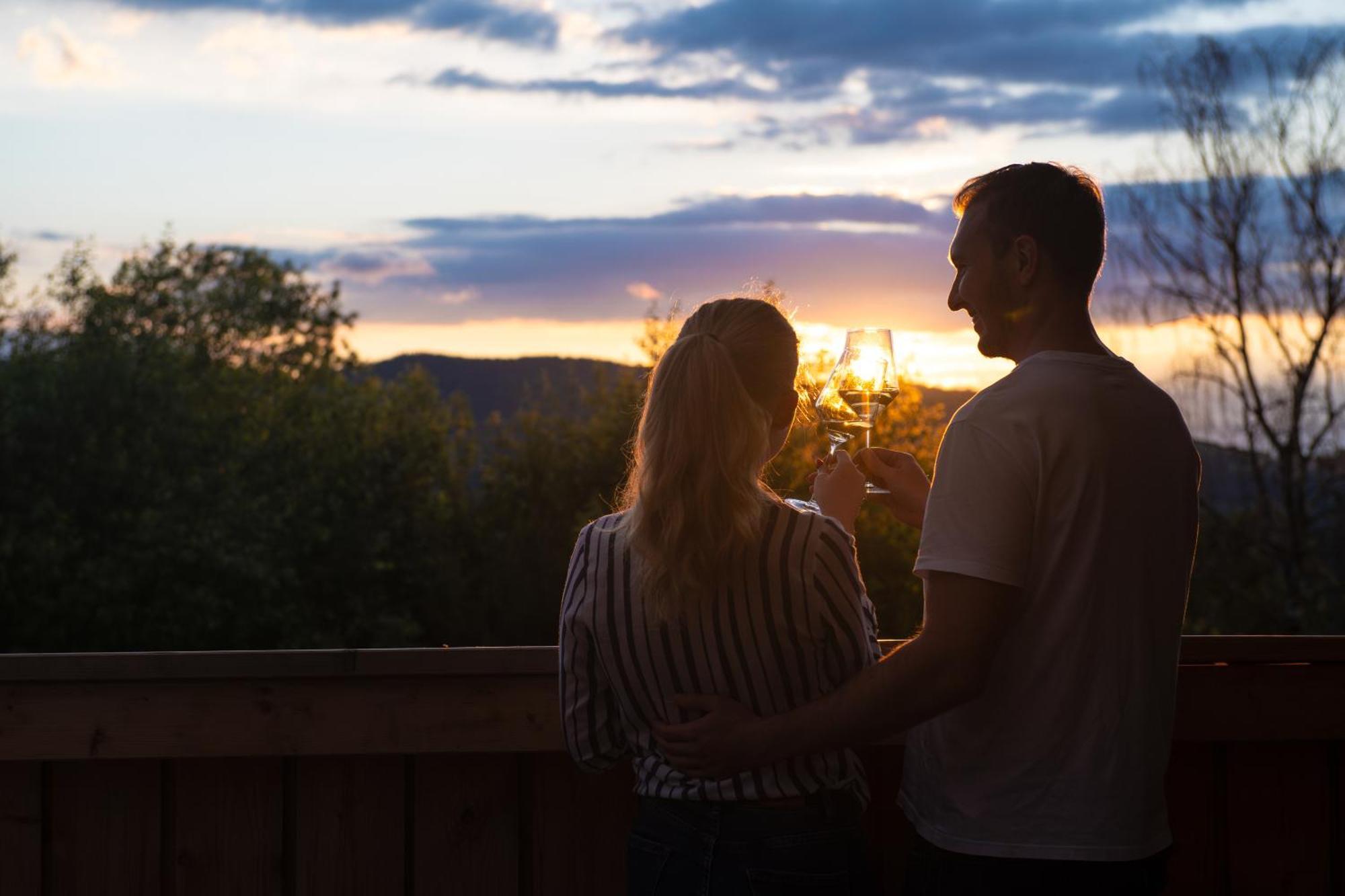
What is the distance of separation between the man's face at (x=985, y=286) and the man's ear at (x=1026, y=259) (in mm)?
11

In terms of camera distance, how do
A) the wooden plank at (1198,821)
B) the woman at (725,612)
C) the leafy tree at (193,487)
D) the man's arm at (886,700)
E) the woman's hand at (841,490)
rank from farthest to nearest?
the leafy tree at (193,487) → the wooden plank at (1198,821) → the woman's hand at (841,490) → the woman at (725,612) → the man's arm at (886,700)

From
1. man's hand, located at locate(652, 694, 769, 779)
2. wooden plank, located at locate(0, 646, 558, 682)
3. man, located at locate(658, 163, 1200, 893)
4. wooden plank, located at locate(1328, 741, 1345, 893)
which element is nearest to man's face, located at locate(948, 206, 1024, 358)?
man, located at locate(658, 163, 1200, 893)

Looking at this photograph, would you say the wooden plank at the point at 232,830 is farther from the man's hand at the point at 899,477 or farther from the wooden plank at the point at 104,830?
the man's hand at the point at 899,477

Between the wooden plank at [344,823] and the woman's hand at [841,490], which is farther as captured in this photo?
the wooden plank at [344,823]

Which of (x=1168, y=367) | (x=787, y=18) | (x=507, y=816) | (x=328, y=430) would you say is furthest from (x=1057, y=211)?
(x=328, y=430)

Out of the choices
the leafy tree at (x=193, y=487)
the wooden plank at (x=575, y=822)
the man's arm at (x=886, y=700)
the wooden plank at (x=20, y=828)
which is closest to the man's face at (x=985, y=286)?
the man's arm at (x=886, y=700)

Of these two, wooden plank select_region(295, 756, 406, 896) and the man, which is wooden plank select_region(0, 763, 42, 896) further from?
the man

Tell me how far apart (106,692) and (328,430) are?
27196mm

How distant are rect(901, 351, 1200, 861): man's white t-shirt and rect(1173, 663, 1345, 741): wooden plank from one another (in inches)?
22.5

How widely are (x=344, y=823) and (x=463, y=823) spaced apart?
20cm

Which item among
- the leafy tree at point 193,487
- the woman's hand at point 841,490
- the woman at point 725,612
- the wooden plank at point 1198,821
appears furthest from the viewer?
the leafy tree at point 193,487

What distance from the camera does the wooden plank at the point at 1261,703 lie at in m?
2.03

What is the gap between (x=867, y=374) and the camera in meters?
2.00

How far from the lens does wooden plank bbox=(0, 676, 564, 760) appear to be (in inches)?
78.4
